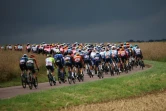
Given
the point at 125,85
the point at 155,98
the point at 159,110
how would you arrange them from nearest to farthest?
1. the point at 159,110
2. the point at 155,98
3. the point at 125,85

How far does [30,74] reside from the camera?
79.5ft

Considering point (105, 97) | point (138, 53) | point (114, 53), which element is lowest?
point (105, 97)

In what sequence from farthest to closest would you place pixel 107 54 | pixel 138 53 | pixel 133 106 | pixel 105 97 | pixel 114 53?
pixel 138 53 < pixel 114 53 < pixel 107 54 < pixel 105 97 < pixel 133 106

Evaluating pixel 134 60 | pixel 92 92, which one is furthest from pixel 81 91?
pixel 134 60

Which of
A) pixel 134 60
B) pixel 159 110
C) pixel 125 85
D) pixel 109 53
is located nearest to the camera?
pixel 159 110

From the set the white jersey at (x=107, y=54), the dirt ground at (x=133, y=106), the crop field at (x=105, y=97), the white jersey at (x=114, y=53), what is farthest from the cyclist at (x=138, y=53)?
the dirt ground at (x=133, y=106)

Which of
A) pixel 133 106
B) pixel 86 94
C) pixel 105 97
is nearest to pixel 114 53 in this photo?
pixel 86 94

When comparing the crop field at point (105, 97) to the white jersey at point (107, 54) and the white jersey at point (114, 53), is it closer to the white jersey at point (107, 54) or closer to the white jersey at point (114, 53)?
the white jersey at point (107, 54)

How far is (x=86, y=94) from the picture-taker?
19266 mm

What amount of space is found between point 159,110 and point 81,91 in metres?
6.20

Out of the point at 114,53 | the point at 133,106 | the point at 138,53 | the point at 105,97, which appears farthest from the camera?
the point at 138,53

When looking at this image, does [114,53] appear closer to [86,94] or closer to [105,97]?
[86,94]

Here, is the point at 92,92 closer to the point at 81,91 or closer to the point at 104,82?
the point at 81,91

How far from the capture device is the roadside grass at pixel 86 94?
642 inches
